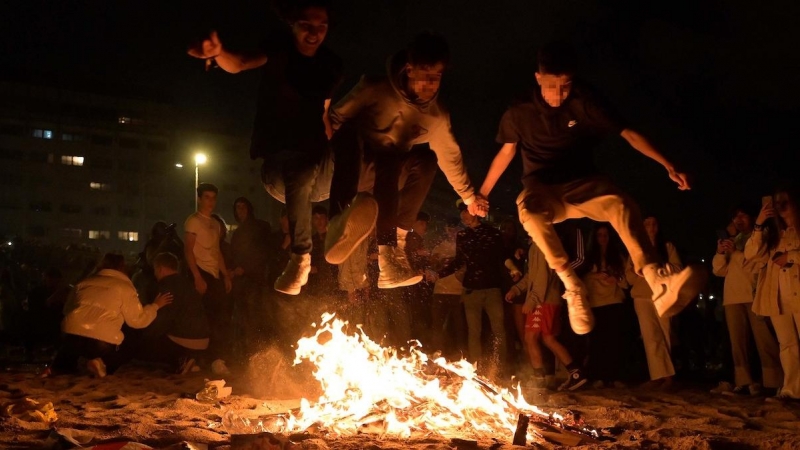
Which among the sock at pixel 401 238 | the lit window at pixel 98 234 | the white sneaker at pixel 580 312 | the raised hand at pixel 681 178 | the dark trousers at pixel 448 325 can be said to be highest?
the lit window at pixel 98 234

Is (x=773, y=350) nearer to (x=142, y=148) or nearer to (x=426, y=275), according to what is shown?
(x=426, y=275)

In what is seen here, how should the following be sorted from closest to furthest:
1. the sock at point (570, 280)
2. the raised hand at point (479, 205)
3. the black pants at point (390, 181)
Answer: the black pants at point (390, 181)
the sock at point (570, 280)
the raised hand at point (479, 205)

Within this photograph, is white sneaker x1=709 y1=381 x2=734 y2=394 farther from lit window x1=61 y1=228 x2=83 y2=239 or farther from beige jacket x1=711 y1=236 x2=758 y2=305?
lit window x1=61 y1=228 x2=83 y2=239

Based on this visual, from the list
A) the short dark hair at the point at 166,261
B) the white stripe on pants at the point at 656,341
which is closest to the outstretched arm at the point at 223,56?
the short dark hair at the point at 166,261

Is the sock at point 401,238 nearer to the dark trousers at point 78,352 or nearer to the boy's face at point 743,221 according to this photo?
the dark trousers at point 78,352

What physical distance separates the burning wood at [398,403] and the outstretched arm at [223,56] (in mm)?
2836

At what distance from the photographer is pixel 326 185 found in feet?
18.3

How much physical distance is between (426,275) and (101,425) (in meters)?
4.60

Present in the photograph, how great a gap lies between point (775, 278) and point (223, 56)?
243 inches

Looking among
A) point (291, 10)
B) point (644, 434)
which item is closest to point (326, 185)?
point (291, 10)

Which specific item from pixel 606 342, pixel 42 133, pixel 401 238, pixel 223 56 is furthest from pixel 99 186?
pixel 223 56

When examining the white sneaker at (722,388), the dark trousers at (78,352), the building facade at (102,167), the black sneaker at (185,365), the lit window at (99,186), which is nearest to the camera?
the white sneaker at (722,388)

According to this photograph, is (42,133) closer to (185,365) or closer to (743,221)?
(185,365)

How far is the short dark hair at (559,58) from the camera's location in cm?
545
